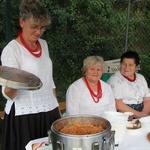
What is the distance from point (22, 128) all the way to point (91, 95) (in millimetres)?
679

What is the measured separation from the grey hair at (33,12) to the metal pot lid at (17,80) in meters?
0.61

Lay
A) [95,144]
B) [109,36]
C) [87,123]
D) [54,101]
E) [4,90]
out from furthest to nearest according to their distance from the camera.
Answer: [109,36], [54,101], [4,90], [87,123], [95,144]

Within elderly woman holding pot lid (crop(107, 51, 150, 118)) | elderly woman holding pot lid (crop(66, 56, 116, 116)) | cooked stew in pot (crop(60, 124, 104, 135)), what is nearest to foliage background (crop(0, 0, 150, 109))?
elderly woman holding pot lid (crop(107, 51, 150, 118))

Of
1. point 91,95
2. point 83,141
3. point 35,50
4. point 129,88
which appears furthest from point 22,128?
point 129,88

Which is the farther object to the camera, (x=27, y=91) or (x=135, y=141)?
(x=27, y=91)

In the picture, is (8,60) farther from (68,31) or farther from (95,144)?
(68,31)

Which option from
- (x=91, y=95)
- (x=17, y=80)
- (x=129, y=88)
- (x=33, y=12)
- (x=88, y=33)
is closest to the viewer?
(x=17, y=80)

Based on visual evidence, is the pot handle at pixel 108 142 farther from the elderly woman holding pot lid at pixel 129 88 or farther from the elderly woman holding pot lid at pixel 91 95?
the elderly woman holding pot lid at pixel 129 88

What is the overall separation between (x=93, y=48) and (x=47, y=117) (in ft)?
14.5

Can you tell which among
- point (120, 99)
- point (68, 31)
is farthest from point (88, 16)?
point (120, 99)

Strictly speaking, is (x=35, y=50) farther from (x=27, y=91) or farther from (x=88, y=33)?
(x=88, y=33)

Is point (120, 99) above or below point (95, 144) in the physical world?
below

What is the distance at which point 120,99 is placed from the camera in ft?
8.75

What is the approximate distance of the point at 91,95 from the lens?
88.6 inches
